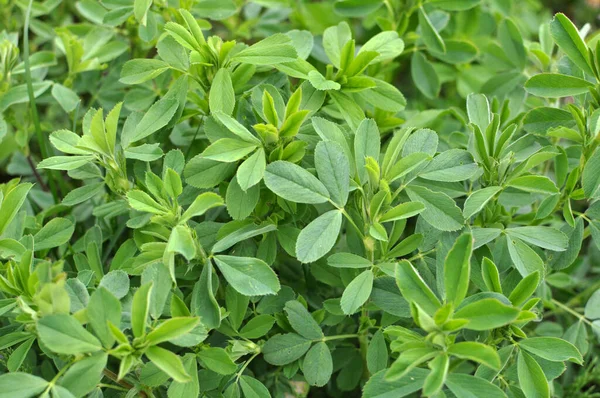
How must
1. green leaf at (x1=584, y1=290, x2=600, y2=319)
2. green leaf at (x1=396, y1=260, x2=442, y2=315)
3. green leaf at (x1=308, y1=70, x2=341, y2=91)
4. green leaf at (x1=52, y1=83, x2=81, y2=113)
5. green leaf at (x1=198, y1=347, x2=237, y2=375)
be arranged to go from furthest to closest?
green leaf at (x1=52, y1=83, x2=81, y2=113), green leaf at (x1=584, y1=290, x2=600, y2=319), green leaf at (x1=308, y1=70, x2=341, y2=91), green leaf at (x1=198, y1=347, x2=237, y2=375), green leaf at (x1=396, y1=260, x2=442, y2=315)

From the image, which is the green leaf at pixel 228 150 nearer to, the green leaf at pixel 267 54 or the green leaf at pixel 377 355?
the green leaf at pixel 267 54

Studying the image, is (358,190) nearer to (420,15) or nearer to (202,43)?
(202,43)

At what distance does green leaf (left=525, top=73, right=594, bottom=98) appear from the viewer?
1.10 meters

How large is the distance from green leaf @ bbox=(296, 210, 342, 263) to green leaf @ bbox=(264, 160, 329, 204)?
35mm

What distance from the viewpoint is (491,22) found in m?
1.84

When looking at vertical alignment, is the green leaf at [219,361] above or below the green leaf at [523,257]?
below

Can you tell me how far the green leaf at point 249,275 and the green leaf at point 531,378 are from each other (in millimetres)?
406

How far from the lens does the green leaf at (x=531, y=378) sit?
37.5 inches

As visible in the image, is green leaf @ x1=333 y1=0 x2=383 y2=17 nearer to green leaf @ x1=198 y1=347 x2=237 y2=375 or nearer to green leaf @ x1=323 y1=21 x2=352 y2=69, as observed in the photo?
green leaf @ x1=323 y1=21 x2=352 y2=69

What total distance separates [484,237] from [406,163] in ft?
0.67

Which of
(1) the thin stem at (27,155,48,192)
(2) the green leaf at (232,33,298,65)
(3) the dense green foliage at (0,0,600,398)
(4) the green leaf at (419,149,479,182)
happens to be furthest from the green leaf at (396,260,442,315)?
(1) the thin stem at (27,155,48,192)

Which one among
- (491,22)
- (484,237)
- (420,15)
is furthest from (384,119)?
(491,22)

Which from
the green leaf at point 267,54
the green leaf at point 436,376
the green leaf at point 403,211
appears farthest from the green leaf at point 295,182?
the green leaf at point 436,376

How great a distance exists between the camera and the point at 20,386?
864 millimetres
